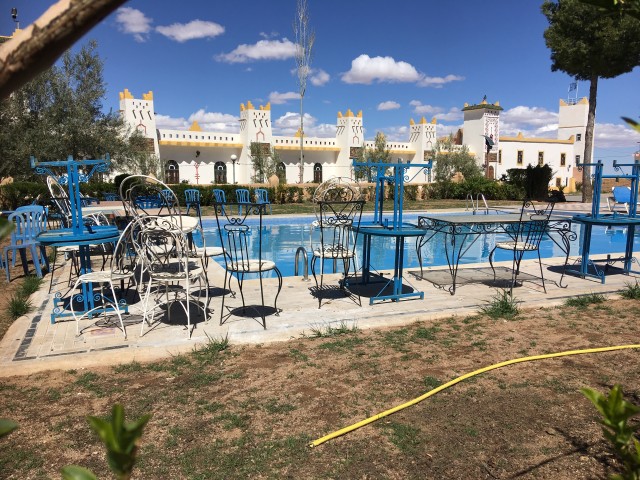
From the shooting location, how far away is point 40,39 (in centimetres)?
73

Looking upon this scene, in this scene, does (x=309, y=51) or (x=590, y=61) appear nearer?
(x=590, y=61)

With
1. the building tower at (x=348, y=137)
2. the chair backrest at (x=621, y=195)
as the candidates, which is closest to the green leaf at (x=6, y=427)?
the chair backrest at (x=621, y=195)

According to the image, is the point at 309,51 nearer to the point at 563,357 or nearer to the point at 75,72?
the point at 75,72

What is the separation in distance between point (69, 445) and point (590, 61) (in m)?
25.0

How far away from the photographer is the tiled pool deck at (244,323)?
12.9 ft

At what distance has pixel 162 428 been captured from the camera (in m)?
2.81

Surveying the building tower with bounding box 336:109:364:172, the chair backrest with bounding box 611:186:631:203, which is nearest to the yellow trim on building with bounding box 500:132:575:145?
the building tower with bounding box 336:109:364:172

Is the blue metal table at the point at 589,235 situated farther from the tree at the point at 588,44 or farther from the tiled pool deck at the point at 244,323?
the tree at the point at 588,44

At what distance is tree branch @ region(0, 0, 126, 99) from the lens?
727 millimetres

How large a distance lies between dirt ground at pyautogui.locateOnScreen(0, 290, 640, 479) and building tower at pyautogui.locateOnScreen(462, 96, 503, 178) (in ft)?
115

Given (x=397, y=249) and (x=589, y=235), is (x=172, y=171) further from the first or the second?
(x=589, y=235)

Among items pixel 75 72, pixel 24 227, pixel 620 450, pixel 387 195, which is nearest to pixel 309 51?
pixel 387 195

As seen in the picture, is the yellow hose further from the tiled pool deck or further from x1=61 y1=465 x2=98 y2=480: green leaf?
x1=61 y1=465 x2=98 y2=480: green leaf

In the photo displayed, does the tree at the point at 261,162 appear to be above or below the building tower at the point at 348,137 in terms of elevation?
below
